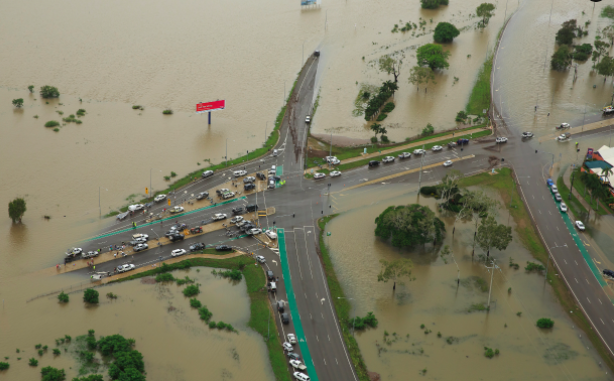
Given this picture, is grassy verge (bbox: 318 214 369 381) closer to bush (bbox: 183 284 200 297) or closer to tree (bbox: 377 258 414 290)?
tree (bbox: 377 258 414 290)

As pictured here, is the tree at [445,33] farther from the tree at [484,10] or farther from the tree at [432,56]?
the tree at [484,10]

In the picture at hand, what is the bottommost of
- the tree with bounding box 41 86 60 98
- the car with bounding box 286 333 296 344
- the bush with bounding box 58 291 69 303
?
the car with bounding box 286 333 296 344

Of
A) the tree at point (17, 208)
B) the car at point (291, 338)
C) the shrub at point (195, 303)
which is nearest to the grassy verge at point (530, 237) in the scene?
the car at point (291, 338)

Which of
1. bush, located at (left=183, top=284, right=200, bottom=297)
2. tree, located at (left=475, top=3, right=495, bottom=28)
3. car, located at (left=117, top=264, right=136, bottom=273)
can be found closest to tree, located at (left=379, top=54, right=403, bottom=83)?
tree, located at (left=475, top=3, right=495, bottom=28)

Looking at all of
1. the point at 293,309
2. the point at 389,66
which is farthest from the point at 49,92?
the point at 293,309

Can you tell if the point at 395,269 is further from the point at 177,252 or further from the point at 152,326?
the point at 152,326
